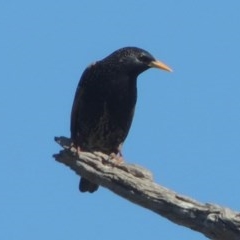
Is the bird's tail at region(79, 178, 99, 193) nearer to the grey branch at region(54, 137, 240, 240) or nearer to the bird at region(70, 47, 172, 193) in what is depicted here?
the bird at region(70, 47, 172, 193)

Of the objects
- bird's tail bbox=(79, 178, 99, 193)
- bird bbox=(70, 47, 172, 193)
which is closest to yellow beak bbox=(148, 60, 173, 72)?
bird bbox=(70, 47, 172, 193)

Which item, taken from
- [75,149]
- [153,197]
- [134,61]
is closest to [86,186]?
[134,61]

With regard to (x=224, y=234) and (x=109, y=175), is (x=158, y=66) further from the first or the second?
(x=224, y=234)

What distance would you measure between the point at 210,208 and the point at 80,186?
11.6 feet

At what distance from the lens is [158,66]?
11398mm

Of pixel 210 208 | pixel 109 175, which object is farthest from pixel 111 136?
pixel 210 208

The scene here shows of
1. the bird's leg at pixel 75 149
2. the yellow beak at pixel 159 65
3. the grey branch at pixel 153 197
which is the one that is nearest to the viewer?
the grey branch at pixel 153 197

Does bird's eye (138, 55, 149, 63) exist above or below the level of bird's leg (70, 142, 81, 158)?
above

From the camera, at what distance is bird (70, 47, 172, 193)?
11.4 meters

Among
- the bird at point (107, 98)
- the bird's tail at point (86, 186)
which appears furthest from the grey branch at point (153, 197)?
the bird's tail at point (86, 186)

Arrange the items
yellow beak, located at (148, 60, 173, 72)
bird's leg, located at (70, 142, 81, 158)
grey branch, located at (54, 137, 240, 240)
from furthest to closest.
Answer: yellow beak, located at (148, 60, 173, 72) < bird's leg, located at (70, 142, 81, 158) < grey branch, located at (54, 137, 240, 240)

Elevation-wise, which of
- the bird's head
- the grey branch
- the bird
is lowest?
the grey branch

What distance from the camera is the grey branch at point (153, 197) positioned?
8.20m

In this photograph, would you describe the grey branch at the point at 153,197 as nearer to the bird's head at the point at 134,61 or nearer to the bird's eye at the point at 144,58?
the bird's head at the point at 134,61
